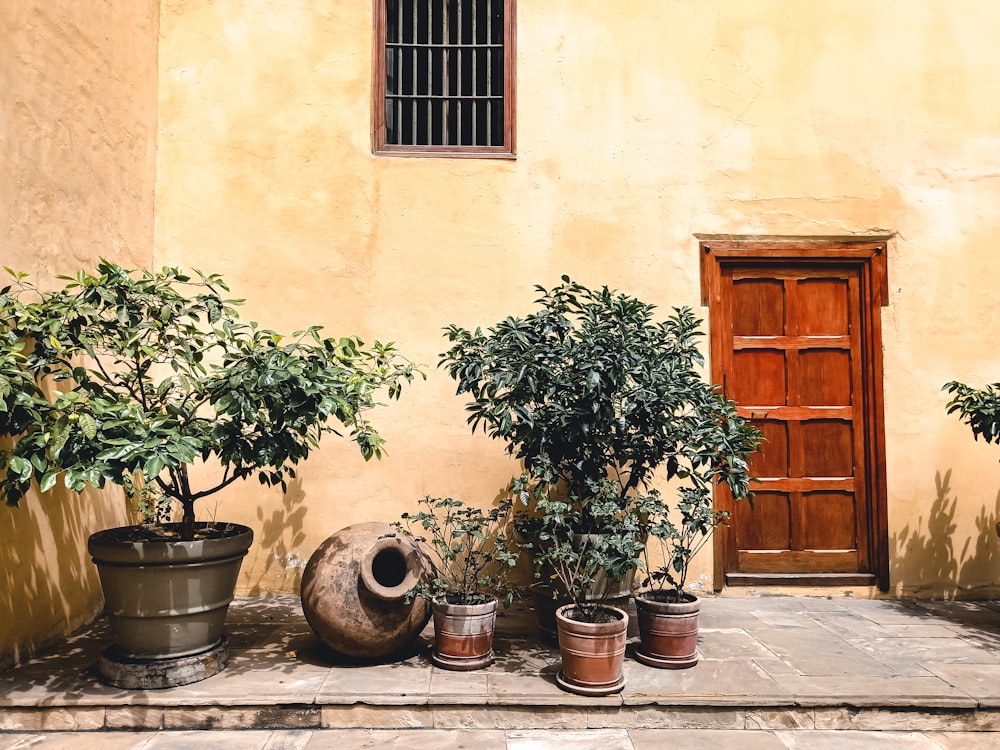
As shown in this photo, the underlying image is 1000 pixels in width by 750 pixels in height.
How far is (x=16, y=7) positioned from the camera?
359 centimetres

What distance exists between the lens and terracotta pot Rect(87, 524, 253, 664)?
3.25 m

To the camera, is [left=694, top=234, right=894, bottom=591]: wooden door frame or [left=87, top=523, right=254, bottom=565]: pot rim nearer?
[left=87, top=523, right=254, bottom=565]: pot rim

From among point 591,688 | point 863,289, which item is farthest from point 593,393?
point 863,289

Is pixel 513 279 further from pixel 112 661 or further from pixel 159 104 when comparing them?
pixel 112 661

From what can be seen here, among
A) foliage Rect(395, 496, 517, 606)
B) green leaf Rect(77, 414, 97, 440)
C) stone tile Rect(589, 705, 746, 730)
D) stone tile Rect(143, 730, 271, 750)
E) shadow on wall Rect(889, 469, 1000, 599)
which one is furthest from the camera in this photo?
shadow on wall Rect(889, 469, 1000, 599)

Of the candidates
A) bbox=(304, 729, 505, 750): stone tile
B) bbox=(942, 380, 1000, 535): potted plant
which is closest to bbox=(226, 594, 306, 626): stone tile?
bbox=(304, 729, 505, 750): stone tile

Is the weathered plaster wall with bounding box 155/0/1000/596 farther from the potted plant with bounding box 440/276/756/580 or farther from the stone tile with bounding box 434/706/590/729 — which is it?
the stone tile with bounding box 434/706/590/729

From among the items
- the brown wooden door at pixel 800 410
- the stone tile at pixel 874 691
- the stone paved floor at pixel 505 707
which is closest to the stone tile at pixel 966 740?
the stone paved floor at pixel 505 707

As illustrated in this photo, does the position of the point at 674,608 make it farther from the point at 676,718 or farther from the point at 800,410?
the point at 800,410

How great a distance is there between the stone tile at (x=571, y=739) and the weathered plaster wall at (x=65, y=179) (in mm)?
2461

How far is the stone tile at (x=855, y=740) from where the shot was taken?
299 cm

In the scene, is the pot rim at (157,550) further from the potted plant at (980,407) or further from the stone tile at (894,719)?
the potted plant at (980,407)

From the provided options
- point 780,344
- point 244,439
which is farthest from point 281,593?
point 780,344

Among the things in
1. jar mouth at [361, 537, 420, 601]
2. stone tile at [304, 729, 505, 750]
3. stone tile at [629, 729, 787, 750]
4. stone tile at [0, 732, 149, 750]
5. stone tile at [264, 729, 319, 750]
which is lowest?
stone tile at [629, 729, 787, 750]
